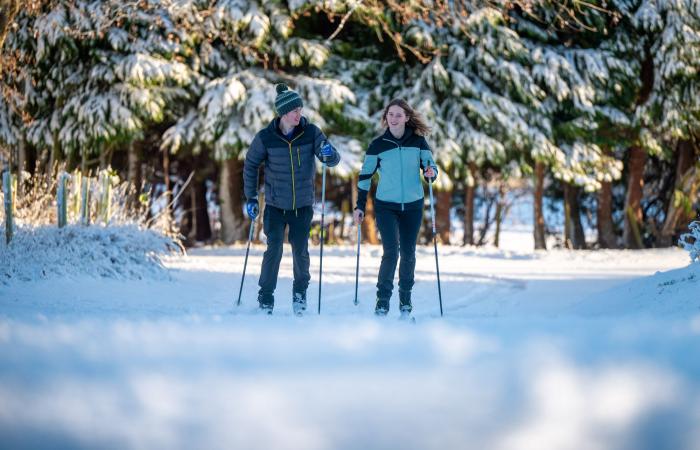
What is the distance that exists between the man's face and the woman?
60 cm

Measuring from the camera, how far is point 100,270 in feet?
23.8

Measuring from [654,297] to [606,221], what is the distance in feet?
40.0

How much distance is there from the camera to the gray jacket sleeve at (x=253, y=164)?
553cm

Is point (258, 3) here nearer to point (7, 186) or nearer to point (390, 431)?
point (7, 186)

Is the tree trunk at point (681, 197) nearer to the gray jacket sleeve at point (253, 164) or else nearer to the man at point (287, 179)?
the man at point (287, 179)

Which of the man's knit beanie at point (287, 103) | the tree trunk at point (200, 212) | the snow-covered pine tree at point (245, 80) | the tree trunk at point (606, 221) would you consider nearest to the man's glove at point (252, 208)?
the man's knit beanie at point (287, 103)

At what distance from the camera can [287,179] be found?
550 centimetres

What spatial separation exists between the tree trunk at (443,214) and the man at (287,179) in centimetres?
1137

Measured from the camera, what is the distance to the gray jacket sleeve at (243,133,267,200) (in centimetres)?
553

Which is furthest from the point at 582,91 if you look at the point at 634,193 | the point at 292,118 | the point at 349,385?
the point at 349,385

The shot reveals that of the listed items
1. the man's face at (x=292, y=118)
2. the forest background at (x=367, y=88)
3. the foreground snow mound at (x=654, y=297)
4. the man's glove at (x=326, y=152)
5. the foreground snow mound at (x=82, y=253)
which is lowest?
the foreground snow mound at (x=654, y=297)

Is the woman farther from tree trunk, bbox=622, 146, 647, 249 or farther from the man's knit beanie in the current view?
tree trunk, bbox=622, 146, 647, 249

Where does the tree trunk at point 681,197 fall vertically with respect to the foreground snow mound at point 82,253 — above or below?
above

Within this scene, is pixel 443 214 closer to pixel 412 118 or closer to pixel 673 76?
pixel 673 76
